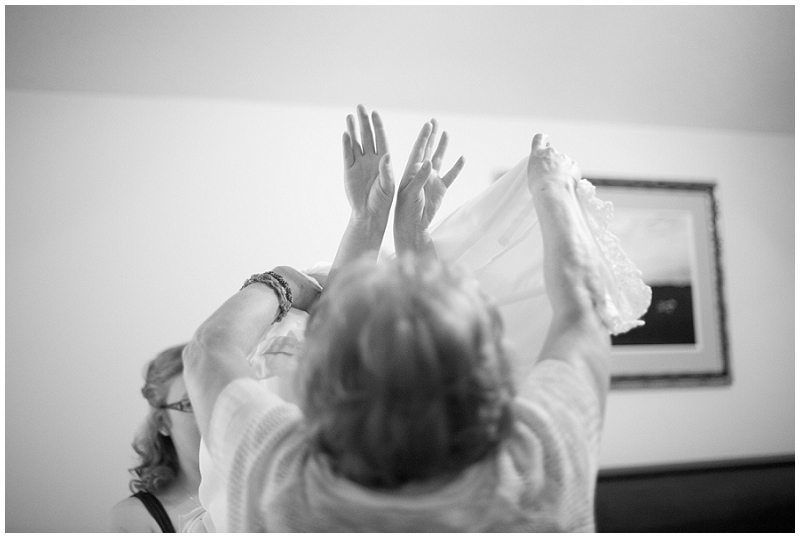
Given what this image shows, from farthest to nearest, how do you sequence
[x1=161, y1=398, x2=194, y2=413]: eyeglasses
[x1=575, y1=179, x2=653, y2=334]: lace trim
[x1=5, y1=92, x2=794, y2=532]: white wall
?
1. [x1=5, y1=92, x2=794, y2=532]: white wall
2. [x1=161, y1=398, x2=194, y2=413]: eyeglasses
3. [x1=575, y1=179, x2=653, y2=334]: lace trim

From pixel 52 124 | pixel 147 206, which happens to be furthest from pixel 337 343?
pixel 52 124

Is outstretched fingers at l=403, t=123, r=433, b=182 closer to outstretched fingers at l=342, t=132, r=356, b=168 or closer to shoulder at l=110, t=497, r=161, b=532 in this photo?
outstretched fingers at l=342, t=132, r=356, b=168

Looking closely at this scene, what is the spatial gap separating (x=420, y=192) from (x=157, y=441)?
1.21 metres

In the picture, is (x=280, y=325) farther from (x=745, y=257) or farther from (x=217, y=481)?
(x=745, y=257)

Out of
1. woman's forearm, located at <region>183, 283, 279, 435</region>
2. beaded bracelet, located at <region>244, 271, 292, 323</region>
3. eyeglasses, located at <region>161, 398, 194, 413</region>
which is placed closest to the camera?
woman's forearm, located at <region>183, 283, 279, 435</region>

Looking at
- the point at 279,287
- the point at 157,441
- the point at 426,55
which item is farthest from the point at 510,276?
the point at 426,55

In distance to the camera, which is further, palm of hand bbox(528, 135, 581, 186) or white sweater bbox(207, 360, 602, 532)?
palm of hand bbox(528, 135, 581, 186)

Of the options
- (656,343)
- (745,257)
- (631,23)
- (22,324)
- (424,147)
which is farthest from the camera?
(745,257)

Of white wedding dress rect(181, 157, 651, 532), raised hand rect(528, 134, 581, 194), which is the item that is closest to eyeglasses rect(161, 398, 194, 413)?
white wedding dress rect(181, 157, 651, 532)

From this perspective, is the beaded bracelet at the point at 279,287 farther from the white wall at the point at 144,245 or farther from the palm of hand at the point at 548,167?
the white wall at the point at 144,245

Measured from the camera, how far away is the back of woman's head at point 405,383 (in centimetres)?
47

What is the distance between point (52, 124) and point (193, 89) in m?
0.66

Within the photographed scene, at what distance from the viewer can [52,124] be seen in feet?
8.66

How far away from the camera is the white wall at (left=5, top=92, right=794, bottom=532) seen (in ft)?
8.27
